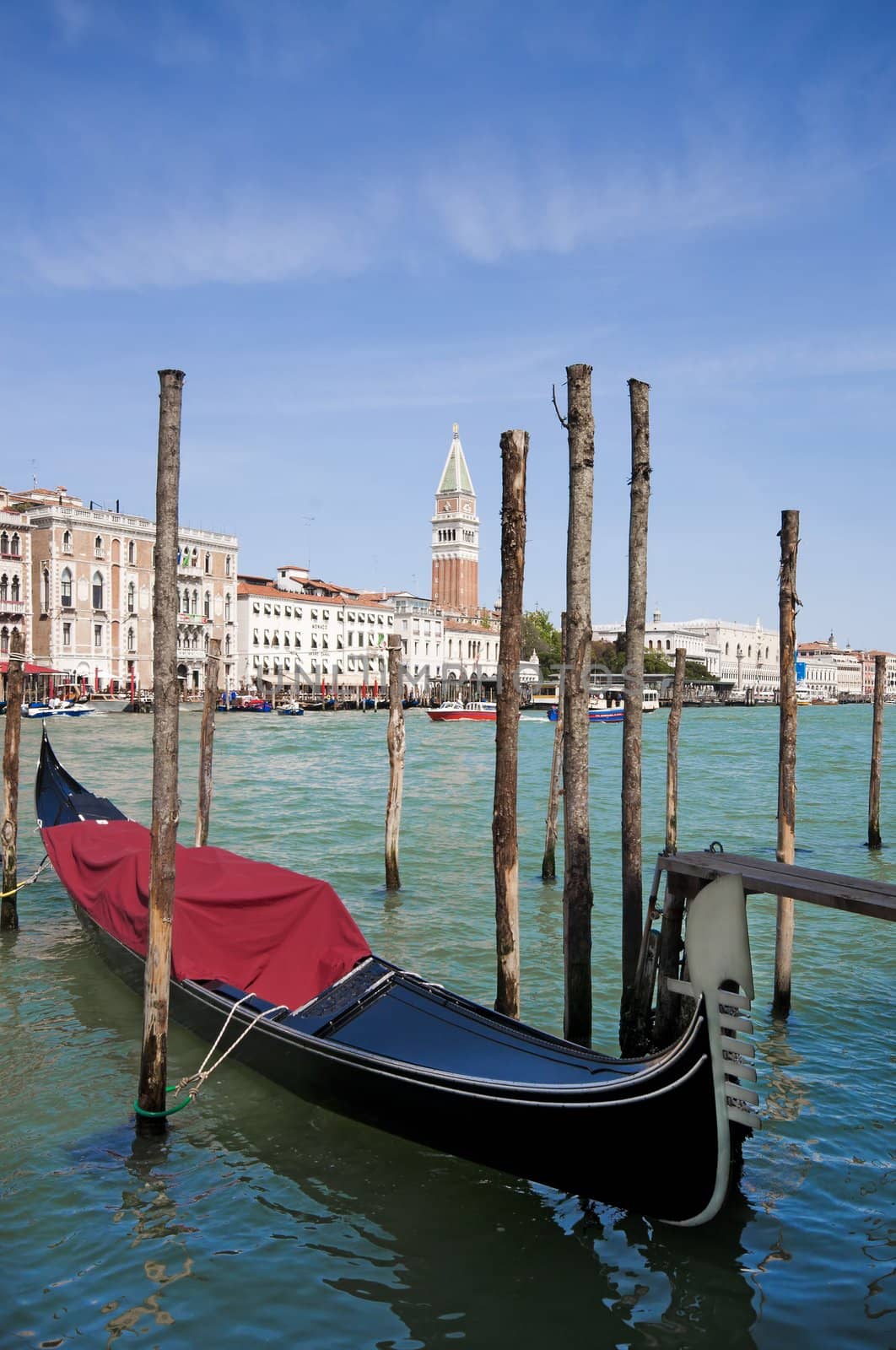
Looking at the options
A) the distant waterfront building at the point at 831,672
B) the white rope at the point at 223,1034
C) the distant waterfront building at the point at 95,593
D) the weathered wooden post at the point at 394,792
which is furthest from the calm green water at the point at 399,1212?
the distant waterfront building at the point at 831,672

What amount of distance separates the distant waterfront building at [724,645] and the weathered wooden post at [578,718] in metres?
93.3

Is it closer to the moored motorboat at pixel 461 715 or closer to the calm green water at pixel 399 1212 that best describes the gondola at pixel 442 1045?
the calm green water at pixel 399 1212

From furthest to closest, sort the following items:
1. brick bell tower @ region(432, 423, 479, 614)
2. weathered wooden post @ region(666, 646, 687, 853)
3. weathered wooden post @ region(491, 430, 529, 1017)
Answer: brick bell tower @ region(432, 423, 479, 614) → weathered wooden post @ region(666, 646, 687, 853) → weathered wooden post @ region(491, 430, 529, 1017)

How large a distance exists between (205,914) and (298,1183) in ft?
4.89

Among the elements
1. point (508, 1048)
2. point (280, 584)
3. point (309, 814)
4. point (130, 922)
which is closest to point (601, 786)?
point (309, 814)

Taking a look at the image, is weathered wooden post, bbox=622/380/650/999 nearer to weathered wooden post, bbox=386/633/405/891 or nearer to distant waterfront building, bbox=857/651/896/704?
weathered wooden post, bbox=386/633/405/891

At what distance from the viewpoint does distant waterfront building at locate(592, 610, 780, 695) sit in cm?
10394

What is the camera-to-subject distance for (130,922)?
18.7ft

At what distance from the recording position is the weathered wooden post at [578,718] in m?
4.74

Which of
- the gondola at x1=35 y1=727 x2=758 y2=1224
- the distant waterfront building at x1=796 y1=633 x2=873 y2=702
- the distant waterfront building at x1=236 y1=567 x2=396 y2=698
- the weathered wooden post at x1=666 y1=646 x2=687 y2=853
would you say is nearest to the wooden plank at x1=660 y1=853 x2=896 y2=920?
the gondola at x1=35 y1=727 x2=758 y2=1224

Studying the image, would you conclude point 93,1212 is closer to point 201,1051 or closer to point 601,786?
point 201,1051

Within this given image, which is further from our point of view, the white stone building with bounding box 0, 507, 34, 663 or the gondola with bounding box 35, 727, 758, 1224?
the white stone building with bounding box 0, 507, 34, 663

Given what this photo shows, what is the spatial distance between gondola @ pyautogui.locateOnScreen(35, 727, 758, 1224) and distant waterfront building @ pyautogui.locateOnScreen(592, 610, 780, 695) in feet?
307

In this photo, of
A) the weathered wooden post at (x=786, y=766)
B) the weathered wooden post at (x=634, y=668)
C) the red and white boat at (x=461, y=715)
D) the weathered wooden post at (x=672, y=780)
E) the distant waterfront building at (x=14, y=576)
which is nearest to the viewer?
the weathered wooden post at (x=634, y=668)
